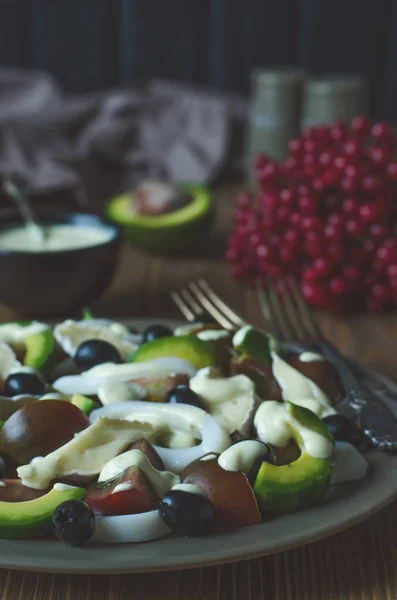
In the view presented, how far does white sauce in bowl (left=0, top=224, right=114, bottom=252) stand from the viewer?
1.88m

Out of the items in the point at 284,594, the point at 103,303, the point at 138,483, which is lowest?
the point at 103,303

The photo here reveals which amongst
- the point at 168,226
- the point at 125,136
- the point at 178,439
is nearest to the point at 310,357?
the point at 178,439

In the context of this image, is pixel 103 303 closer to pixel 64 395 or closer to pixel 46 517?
pixel 64 395

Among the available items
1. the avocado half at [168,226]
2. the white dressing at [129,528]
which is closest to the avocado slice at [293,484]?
the white dressing at [129,528]

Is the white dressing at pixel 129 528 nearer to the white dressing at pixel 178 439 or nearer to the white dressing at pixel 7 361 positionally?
the white dressing at pixel 178 439

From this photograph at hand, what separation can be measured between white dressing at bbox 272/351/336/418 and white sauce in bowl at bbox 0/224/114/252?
74cm

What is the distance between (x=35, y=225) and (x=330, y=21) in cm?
213

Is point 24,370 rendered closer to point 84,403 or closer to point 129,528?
point 84,403

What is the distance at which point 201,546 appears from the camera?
2.84 ft

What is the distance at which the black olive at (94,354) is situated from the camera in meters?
1.25

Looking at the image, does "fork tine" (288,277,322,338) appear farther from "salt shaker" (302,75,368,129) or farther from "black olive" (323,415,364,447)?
"salt shaker" (302,75,368,129)

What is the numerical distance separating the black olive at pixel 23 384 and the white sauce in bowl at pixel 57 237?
2.25 feet

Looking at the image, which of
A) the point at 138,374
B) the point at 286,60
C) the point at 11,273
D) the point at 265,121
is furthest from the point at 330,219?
the point at 286,60

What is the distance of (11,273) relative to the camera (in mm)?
1706
